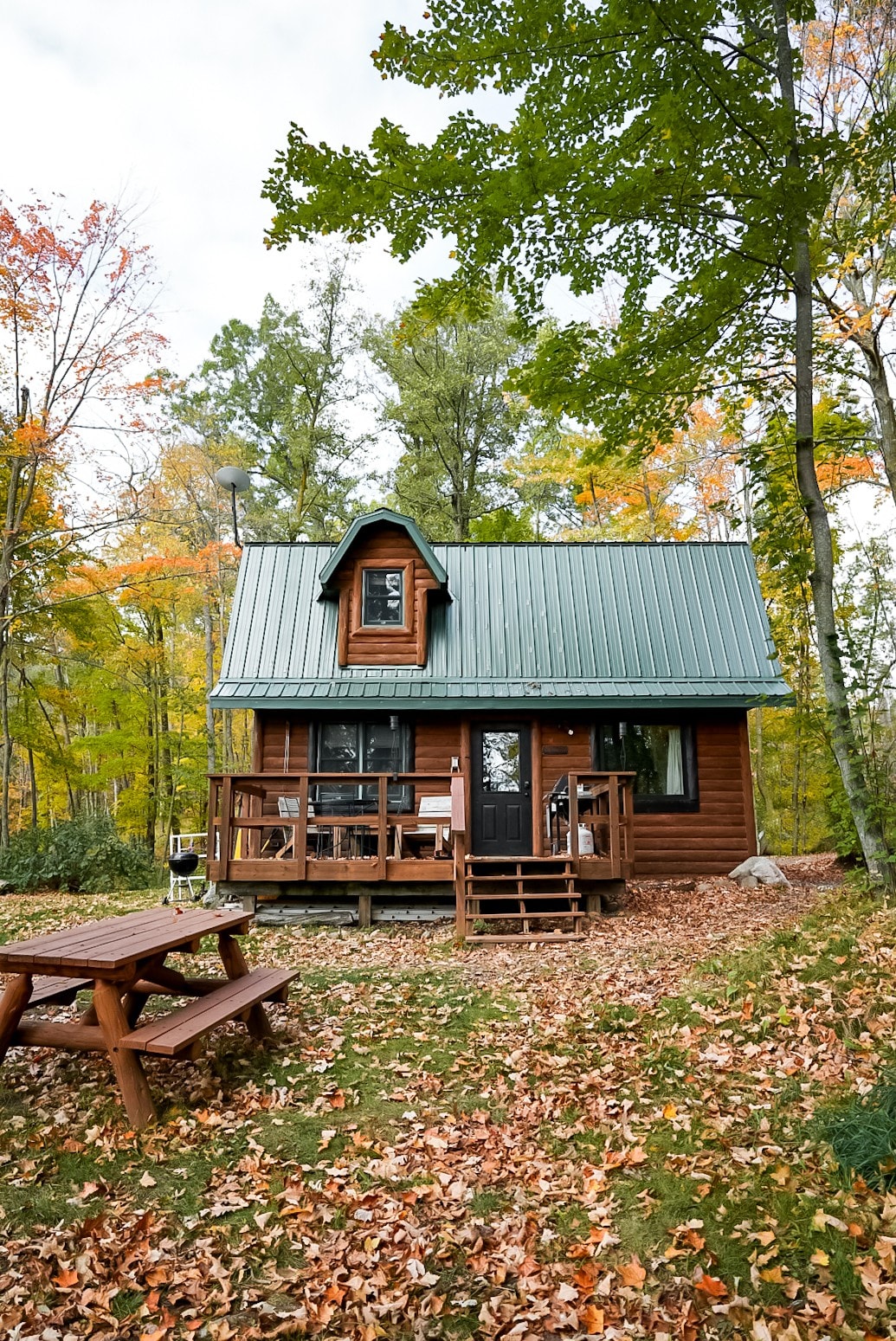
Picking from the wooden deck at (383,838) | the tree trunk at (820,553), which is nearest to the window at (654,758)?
the wooden deck at (383,838)

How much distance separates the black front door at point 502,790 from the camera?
12.5 metres

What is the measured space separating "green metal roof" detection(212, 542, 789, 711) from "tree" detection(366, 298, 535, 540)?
870cm

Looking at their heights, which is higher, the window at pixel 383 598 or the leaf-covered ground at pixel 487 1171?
the window at pixel 383 598

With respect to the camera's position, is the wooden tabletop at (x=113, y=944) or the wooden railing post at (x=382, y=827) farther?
the wooden railing post at (x=382, y=827)

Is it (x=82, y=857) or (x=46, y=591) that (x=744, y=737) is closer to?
(x=82, y=857)

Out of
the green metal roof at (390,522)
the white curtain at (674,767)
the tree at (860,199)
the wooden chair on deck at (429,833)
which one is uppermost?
the tree at (860,199)

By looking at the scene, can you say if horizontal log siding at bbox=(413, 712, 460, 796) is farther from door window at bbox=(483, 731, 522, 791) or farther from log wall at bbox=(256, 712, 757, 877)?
door window at bbox=(483, 731, 522, 791)

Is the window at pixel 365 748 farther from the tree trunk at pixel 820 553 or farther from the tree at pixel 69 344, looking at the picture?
the tree trunk at pixel 820 553

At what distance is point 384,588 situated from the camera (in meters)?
13.3

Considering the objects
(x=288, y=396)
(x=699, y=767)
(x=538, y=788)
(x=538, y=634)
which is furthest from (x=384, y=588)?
(x=288, y=396)

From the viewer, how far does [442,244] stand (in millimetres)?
7383

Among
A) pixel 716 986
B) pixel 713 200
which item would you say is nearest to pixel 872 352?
pixel 713 200

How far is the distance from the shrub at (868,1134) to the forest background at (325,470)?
3791 mm

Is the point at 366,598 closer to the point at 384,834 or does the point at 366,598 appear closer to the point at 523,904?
the point at 384,834
